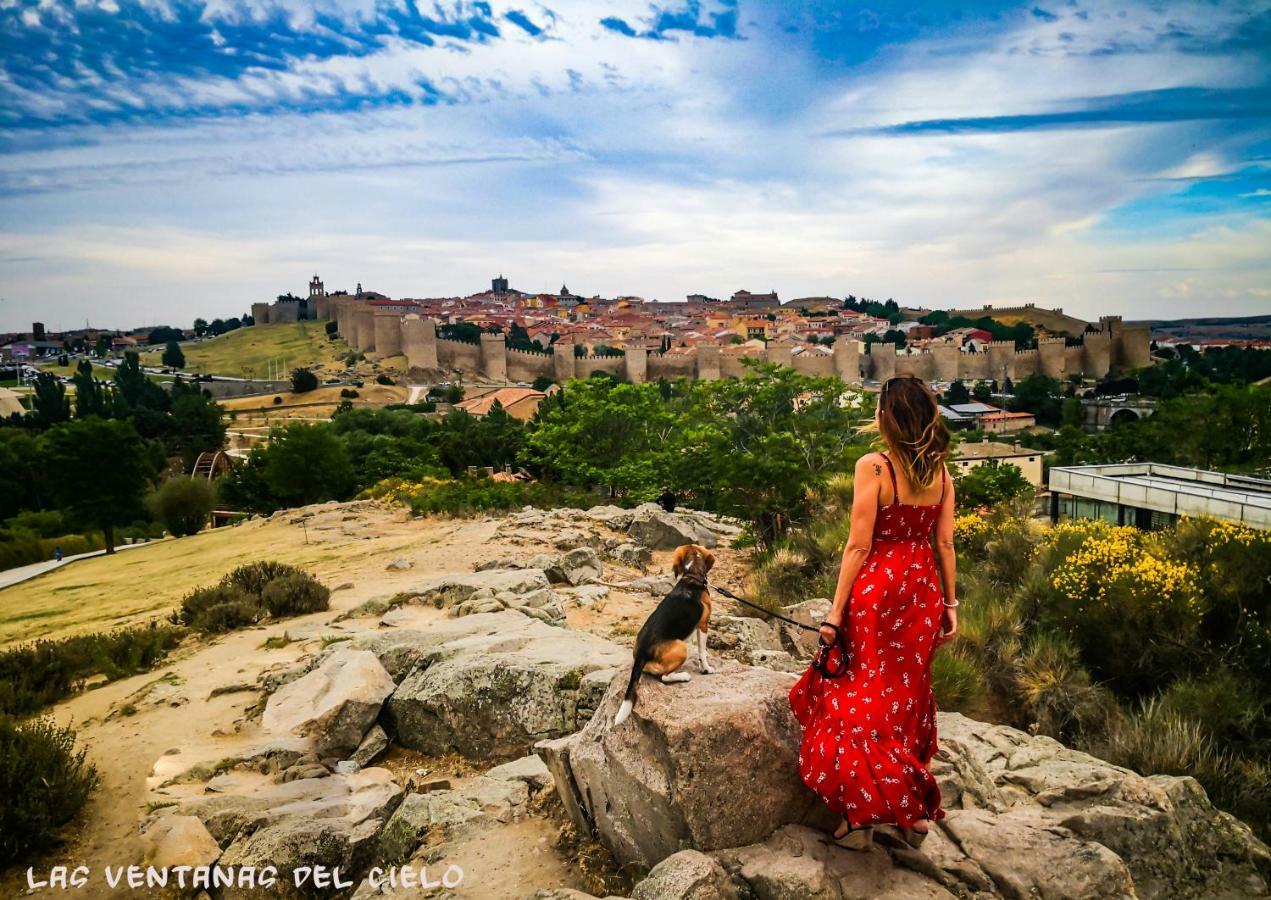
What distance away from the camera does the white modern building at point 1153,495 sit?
10.8 m

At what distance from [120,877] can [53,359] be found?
133 metres

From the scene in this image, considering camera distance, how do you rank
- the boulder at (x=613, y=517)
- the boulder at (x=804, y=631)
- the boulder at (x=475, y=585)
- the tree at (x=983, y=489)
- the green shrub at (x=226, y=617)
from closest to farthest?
the boulder at (x=804, y=631) < the boulder at (x=475, y=585) < the green shrub at (x=226, y=617) < the tree at (x=983, y=489) < the boulder at (x=613, y=517)

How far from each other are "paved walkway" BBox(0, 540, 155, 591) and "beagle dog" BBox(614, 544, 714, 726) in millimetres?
21968

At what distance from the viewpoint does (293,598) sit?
9195 millimetres

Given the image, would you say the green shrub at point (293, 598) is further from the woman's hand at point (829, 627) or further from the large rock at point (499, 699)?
the woman's hand at point (829, 627)

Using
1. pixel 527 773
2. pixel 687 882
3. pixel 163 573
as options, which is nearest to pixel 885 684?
pixel 687 882

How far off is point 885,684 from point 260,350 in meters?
113

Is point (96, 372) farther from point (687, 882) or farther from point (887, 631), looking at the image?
point (887, 631)

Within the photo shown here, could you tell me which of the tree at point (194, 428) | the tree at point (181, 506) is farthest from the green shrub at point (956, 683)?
the tree at point (194, 428)

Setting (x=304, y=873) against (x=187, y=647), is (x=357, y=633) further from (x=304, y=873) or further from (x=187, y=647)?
(x=304, y=873)

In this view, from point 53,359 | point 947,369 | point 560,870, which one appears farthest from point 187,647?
point 53,359

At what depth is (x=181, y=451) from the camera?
49.2 m

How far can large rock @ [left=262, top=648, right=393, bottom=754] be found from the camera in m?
5.24

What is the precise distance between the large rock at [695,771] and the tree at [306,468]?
88.3 feet
